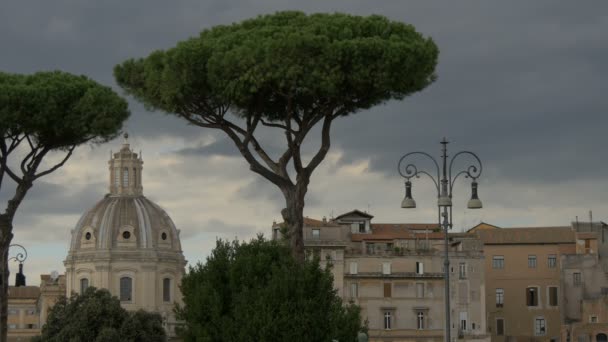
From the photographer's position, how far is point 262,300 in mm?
39031

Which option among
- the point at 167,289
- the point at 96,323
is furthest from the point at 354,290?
the point at 167,289

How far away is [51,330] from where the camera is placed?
83.8 meters

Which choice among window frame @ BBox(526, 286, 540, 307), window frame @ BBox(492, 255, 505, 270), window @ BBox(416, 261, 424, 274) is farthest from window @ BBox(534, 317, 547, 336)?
window @ BBox(416, 261, 424, 274)

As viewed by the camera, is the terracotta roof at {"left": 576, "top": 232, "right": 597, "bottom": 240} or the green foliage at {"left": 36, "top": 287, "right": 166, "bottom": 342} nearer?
the green foliage at {"left": 36, "top": 287, "right": 166, "bottom": 342}

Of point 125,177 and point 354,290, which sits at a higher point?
point 125,177

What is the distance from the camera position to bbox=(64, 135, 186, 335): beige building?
436ft

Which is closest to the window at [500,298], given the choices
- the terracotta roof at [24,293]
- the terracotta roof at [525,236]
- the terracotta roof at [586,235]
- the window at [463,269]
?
the terracotta roof at [525,236]

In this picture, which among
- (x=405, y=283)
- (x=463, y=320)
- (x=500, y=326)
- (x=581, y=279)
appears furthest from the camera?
(x=500, y=326)

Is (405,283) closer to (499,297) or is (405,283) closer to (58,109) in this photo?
(499,297)

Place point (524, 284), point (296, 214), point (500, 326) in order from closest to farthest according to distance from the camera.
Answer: point (296, 214), point (500, 326), point (524, 284)

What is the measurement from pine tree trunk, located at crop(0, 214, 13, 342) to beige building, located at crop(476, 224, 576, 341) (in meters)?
60.0

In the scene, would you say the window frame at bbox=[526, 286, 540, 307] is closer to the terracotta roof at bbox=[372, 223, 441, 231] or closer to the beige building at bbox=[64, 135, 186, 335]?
the terracotta roof at bbox=[372, 223, 441, 231]

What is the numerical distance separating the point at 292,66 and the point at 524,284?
64.6 m

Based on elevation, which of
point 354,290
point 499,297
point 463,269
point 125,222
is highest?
point 125,222
